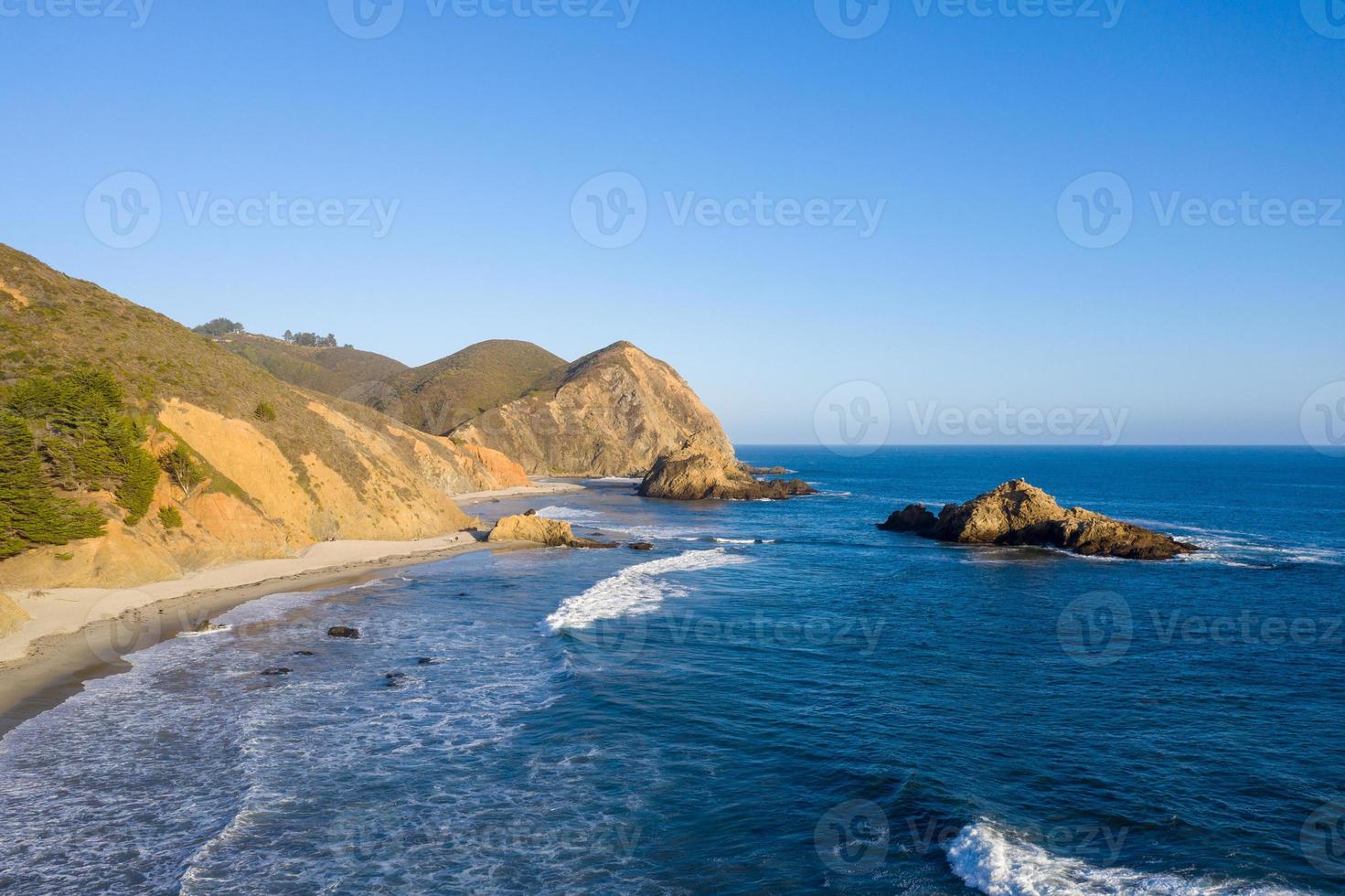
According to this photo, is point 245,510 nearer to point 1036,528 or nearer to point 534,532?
point 534,532

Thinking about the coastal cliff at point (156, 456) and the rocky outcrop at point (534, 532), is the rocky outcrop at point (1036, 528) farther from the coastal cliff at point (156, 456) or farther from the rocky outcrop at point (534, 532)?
the coastal cliff at point (156, 456)

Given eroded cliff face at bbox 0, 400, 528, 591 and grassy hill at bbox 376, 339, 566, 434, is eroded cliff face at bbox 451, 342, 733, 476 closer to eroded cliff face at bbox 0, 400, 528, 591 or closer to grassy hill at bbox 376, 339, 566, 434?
grassy hill at bbox 376, 339, 566, 434

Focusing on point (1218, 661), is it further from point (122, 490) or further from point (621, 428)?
point (621, 428)

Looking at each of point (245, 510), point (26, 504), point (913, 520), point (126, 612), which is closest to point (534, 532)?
point (245, 510)

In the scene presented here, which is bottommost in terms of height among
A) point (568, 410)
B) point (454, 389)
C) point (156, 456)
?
point (156, 456)

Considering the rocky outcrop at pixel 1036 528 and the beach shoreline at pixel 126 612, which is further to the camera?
the rocky outcrop at pixel 1036 528

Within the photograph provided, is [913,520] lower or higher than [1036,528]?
lower

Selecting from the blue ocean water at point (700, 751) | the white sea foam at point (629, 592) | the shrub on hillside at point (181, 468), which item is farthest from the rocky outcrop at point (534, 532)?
the shrub on hillside at point (181, 468)
